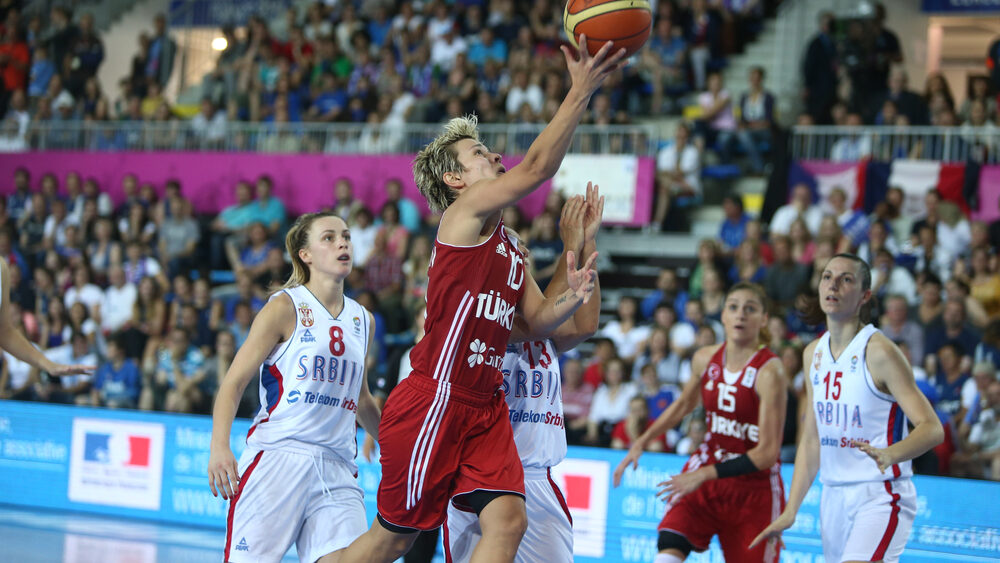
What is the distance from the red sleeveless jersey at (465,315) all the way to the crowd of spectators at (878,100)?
29.2ft

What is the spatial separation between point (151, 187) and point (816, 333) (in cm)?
939

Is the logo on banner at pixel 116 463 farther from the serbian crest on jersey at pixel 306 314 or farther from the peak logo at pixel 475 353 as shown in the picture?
the peak logo at pixel 475 353

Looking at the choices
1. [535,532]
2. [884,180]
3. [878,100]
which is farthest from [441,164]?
[878,100]

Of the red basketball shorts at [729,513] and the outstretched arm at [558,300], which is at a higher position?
the outstretched arm at [558,300]

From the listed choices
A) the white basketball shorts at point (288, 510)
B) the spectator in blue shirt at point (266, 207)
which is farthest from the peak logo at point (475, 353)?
the spectator in blue shirt at point (266, 207)

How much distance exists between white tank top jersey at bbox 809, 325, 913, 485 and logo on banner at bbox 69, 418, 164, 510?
21.1 ft

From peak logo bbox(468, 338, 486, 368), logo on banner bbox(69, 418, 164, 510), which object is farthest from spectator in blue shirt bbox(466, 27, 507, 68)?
peak logo bbox(468, 338, 486, 368)

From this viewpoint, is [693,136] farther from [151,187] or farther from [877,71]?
[151,187]

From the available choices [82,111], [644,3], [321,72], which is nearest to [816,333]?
[644,3]

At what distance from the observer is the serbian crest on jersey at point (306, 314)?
5086mm

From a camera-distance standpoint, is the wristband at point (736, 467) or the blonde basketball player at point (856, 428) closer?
the blonde basketball player at point (856, 428)

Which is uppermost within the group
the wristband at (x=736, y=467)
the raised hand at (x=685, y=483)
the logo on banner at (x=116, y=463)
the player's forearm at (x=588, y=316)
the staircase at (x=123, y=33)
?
Answer: the staircase at (x=123, y=33)

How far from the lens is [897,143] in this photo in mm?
12281

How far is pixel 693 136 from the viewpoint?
13.1 m
